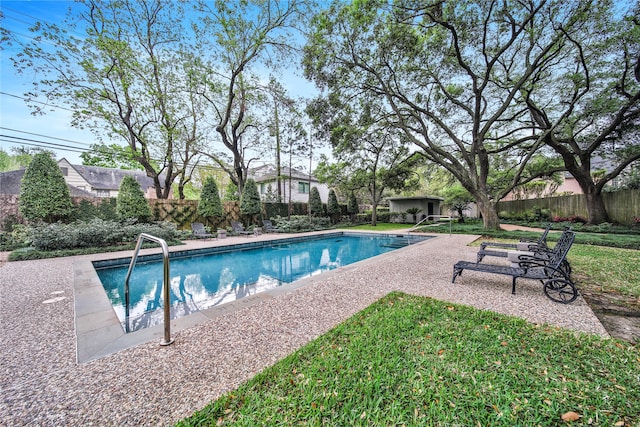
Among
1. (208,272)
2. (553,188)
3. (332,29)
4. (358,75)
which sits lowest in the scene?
(208,272)

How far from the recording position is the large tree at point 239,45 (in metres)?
11.8

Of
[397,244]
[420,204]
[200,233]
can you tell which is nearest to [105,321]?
[200,233]

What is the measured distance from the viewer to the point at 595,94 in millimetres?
10836

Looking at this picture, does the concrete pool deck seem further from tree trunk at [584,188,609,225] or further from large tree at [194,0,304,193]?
tree trunk at [584,188,609,225]

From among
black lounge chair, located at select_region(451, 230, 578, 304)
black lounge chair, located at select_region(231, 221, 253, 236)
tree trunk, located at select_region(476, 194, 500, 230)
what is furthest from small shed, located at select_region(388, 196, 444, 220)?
black lounge chair, located at select_region(451, 230, 578, 304)

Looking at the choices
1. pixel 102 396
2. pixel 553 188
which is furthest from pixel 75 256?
pixel 553 188

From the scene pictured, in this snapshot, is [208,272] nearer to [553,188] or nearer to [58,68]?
[58,68]

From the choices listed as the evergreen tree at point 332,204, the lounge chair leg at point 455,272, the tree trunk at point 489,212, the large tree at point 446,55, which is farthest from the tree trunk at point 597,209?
the evergreen tree at point 332,204

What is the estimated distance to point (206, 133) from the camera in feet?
53.3

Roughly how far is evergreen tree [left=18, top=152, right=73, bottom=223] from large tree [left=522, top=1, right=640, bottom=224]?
62.7ft

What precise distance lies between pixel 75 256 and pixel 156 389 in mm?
8178

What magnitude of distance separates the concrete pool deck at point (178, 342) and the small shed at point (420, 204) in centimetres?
1845

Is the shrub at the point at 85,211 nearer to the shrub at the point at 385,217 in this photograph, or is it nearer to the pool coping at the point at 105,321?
the pool coping at the point at 105,321

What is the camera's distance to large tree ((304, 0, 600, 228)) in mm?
9125
